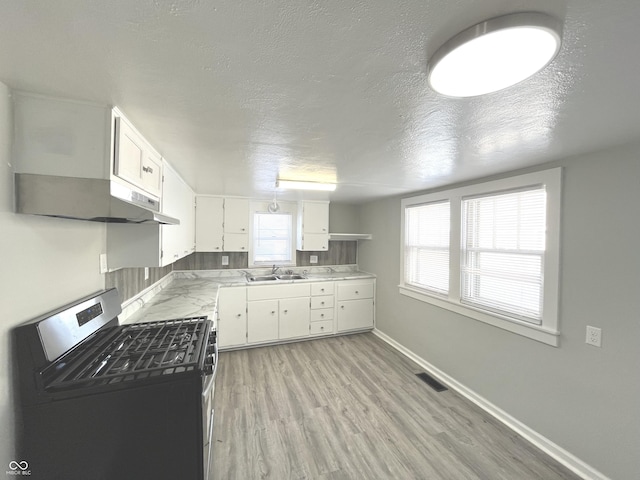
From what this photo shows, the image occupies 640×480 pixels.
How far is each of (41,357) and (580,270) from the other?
3.08 m

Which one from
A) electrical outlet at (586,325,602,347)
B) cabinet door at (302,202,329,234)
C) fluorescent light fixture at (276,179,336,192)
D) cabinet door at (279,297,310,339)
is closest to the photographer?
electrical outlet at (586,325,602,347)

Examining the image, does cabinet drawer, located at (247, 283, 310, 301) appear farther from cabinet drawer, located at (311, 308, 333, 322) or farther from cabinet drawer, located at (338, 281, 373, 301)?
cabinet drawer, located at (338, 281, 373, 301)

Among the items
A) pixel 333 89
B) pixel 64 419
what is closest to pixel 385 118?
pixel 333 89

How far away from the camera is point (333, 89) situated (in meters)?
1.02

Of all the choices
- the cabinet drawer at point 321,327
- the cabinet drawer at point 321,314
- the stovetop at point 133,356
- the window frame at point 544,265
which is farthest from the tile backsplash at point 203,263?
the window frame at point 544,265

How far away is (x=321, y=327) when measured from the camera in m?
4.01

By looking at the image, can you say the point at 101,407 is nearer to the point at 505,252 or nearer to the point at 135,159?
the point at 135,159

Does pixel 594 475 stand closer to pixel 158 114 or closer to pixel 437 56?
pixel 437 56

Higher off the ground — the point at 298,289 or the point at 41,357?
the point at 41,357

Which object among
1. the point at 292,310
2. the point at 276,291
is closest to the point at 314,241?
the point at 276,291

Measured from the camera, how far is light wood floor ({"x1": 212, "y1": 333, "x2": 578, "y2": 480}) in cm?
178

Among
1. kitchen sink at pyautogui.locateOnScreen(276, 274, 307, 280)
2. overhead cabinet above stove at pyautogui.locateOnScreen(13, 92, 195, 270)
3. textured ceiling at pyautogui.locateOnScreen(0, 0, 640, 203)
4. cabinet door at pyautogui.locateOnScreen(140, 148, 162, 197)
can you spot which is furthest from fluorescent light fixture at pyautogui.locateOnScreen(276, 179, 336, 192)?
kitchen sink at pyautogui.locateOnScreen(276, 274, 307, 280)

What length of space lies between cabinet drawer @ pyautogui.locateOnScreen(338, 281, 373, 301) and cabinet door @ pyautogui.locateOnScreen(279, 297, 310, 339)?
0.59 metres

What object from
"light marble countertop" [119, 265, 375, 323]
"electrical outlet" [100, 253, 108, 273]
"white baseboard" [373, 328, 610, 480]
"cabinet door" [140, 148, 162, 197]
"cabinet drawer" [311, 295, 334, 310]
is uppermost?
"cabinet door" [140, 148, 162, 197]
